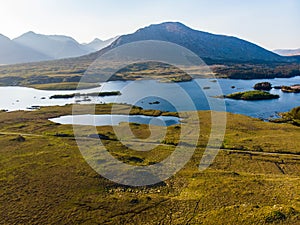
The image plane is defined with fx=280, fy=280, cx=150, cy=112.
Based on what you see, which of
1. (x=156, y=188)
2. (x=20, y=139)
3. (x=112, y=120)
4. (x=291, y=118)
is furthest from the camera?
(x=112, y=120)

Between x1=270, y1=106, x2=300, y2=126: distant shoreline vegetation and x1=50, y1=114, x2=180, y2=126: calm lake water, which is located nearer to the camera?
x1=270, y1=106, x2=300, y2=126: distant shoreline vegetation

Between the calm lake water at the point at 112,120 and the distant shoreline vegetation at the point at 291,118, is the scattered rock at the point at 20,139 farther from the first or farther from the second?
the distant shoreline vegetation at the point at 291,118

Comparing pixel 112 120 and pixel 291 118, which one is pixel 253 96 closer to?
pixel 291 118


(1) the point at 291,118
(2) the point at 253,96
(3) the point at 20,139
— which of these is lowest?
(1) the point at 291,118

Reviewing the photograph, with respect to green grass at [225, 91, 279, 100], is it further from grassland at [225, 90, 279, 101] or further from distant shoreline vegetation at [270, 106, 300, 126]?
distant shoreline vegetation at [270, 106, 300, 126]

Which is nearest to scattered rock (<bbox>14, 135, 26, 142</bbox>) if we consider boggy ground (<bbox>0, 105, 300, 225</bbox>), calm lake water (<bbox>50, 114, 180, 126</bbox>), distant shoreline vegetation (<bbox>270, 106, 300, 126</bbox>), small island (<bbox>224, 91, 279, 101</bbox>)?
boggy ground (<bbox>0, 105, 300, 225</bbox>)

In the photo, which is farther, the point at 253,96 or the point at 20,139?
the point at 253,96

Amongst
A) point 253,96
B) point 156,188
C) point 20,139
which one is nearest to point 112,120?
point 20,139

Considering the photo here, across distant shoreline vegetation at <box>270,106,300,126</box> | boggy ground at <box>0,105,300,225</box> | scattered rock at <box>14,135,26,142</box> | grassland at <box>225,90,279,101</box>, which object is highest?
grassland at <box>225,90,279,101</box>

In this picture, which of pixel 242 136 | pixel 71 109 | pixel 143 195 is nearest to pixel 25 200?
pixel 143 195
